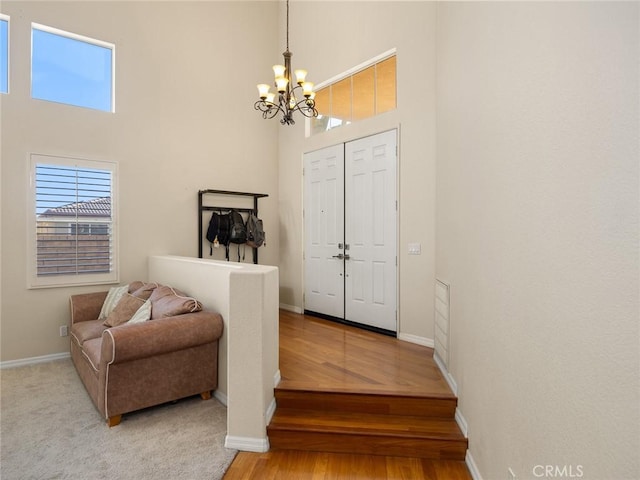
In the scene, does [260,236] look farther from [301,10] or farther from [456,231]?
[301,10]

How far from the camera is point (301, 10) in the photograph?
17.3 ft

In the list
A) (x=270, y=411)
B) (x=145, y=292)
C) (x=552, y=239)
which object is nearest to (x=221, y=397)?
(x=270, y=411)

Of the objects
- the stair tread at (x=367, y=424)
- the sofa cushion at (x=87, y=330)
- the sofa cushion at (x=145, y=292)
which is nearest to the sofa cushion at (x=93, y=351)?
the sofa cushion at (x=87, y=330)

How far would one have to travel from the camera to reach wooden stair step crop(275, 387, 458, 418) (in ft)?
7.98

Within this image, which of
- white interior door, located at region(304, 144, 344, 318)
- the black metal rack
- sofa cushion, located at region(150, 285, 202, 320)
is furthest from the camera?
the black metal rack

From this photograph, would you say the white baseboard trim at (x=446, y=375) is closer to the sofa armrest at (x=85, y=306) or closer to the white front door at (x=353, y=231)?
the white front door at (x=353, y=231)

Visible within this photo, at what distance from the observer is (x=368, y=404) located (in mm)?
2469

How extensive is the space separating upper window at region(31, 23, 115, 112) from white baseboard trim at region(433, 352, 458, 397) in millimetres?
4717

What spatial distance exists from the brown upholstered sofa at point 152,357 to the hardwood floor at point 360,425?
2.35 ft

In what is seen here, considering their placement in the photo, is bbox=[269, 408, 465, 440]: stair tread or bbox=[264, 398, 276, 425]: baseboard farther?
bbox=[264, 398, 276, 425]: baseboard

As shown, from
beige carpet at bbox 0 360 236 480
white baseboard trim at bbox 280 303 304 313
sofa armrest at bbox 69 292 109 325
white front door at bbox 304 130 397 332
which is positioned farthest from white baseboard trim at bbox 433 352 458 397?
sofa armrest at bbox 69 292 109 325

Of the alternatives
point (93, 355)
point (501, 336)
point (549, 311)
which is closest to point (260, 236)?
point (93, 355)

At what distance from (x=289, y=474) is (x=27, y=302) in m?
3.55

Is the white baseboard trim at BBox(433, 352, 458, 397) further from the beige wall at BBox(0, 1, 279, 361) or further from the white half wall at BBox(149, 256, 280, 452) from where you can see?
the beige wall at BBox(0, 1, 279, 361)
